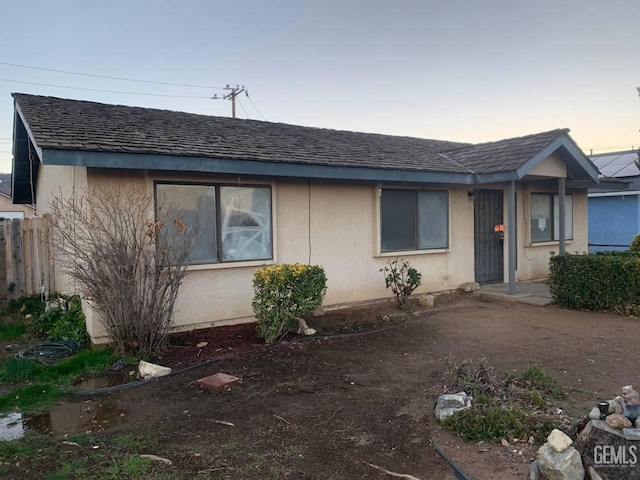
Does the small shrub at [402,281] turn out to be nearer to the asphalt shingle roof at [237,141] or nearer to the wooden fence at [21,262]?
the asphalt shingle roof at [237,141]

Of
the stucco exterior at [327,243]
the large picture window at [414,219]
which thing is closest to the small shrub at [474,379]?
the stucco exterior at [327,243]

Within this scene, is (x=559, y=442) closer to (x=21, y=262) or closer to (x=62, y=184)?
(x=62, y=184)

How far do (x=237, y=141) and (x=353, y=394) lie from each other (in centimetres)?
527

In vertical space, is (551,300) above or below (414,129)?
below

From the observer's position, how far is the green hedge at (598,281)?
316 inches

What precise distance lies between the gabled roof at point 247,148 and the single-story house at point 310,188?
29 millimetres

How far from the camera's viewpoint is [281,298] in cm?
641

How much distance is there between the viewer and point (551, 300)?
9227mm

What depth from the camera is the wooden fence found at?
31.6 ft

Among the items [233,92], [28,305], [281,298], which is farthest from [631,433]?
[233,92]

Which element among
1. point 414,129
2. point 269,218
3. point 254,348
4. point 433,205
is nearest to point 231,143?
point 269,218

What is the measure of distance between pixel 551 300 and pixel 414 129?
14.5 metres

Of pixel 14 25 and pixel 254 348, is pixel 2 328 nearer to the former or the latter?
pixel 254 348

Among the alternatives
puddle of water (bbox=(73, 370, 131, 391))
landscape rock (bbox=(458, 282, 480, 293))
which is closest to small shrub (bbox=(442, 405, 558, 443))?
puddle of water (bbox=(73, 370, 131, 391))
